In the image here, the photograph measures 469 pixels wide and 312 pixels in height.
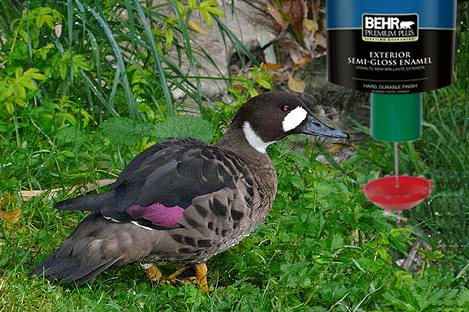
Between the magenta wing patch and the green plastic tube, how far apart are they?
4.16 ft

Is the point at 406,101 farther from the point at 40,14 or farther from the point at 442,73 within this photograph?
the point at 40,14

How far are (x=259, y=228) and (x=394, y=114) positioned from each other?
5.86ft

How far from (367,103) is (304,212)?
2197 millimetres

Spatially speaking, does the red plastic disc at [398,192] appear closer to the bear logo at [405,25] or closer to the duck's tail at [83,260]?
the bear logo at [405,25]

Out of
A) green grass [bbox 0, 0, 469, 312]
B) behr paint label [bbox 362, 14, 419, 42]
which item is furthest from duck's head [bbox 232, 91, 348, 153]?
behr paint label [bbox 362, 14, 419, 42]

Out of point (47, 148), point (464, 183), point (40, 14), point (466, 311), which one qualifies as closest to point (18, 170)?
point (47, 148)

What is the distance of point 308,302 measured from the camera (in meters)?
2.64

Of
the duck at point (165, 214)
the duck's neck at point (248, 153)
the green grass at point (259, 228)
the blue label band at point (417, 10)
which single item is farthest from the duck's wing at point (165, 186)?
the blue label band at point (417, 10)

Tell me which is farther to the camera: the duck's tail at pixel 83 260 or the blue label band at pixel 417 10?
the duck's tail at pixel 83 260

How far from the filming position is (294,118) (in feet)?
9.44

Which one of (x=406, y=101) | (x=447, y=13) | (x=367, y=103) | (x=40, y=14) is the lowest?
(x=367, y=103)

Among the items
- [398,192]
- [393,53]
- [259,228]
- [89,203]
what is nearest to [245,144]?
[259,228]

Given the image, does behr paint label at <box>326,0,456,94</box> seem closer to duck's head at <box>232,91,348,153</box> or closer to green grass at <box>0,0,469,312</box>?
green grass at <box>0,0,469,312</box>

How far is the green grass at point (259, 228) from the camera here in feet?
8.50
